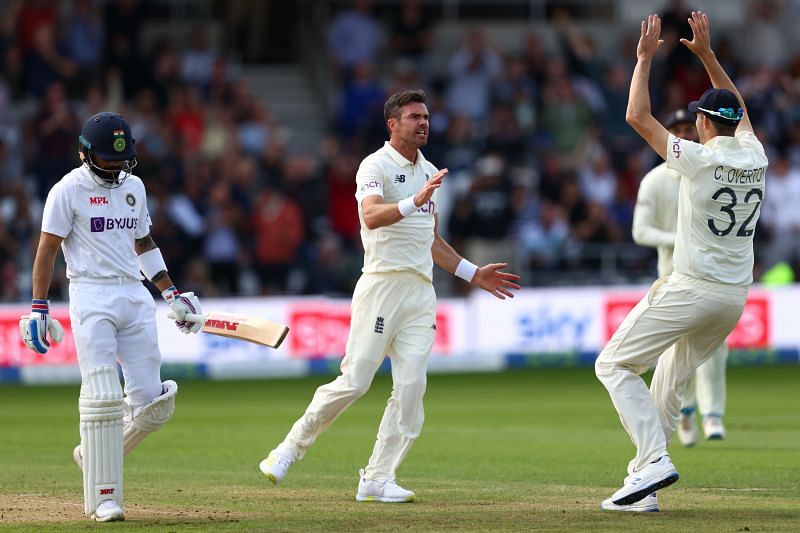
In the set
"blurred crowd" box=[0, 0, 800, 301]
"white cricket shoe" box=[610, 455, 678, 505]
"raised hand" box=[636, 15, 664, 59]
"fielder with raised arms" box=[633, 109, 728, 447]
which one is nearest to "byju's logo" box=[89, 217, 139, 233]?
"raised hand" box=[636, 15, 664, 59]

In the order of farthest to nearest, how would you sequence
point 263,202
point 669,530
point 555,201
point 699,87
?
1. point 699,87
2. point 555,201
3. point 263,202
4. point 669,530

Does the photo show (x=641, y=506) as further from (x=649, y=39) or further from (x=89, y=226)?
(x=89, y=226)

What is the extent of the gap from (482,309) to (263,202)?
3.43 metres

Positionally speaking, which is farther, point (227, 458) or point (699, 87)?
point (699, 87)

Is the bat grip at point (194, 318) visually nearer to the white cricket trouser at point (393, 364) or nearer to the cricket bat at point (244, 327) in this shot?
the cricket bat at point (244, 327)

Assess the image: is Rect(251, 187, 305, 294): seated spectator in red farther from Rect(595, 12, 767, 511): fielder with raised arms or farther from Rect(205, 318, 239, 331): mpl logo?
Rect(595, 12, 767, 511): fielder with raised arms

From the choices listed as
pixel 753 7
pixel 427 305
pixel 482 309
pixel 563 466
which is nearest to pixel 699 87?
pixel 753 7

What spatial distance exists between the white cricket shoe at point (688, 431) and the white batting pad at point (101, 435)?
5.57 metres

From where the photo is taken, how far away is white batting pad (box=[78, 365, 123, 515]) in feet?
26.3

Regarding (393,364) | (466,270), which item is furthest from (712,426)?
(393,364)

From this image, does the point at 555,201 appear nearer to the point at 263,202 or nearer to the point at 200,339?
the point at 263,202

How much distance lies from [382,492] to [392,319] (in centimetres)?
102

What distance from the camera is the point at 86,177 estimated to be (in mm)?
8289

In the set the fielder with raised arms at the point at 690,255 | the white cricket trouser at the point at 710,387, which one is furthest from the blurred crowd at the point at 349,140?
the fielder with raised arms at the point at 690,255
